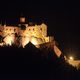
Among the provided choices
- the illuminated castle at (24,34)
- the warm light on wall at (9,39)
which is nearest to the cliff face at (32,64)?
the warm light on wall at (9,39)

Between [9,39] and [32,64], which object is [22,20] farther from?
[32,64]

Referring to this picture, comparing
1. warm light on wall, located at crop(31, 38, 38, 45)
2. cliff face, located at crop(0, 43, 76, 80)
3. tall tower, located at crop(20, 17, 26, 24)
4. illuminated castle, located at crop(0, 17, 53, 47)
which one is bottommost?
cliff face, located at crop(0, 43, 76, 80)

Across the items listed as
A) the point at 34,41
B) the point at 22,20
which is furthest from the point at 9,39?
the point at 22,20

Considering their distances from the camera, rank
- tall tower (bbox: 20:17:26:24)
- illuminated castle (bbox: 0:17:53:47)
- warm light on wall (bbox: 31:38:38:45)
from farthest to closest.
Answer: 1. tall tower (bbox: 20:17:26:24)
2. illuminated castle (bbox: 0:17:53:47)
3. warm light on wall (bbox: 31:38:38:45)

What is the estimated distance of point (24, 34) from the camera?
12362 cm

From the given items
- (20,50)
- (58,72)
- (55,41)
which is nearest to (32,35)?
(55,41)

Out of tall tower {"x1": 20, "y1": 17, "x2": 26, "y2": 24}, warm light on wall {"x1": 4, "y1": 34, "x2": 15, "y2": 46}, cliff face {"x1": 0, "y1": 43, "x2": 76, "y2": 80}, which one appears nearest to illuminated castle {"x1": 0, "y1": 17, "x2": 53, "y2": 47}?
warm light on wall {"x1": 4, "y1": 34, "x2": 15, "y2": 46}

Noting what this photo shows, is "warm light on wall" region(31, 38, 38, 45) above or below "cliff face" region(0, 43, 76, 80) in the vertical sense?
above

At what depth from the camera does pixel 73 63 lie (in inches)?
4589

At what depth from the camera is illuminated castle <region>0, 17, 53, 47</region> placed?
4798 inches

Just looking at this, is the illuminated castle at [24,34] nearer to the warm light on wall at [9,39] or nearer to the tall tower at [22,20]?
the warm light on wall at [9,39]

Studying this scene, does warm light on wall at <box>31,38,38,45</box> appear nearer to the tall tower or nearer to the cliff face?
the tall tower

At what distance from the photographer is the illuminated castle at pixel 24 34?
12188 centimetres

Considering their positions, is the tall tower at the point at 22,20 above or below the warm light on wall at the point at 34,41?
above
